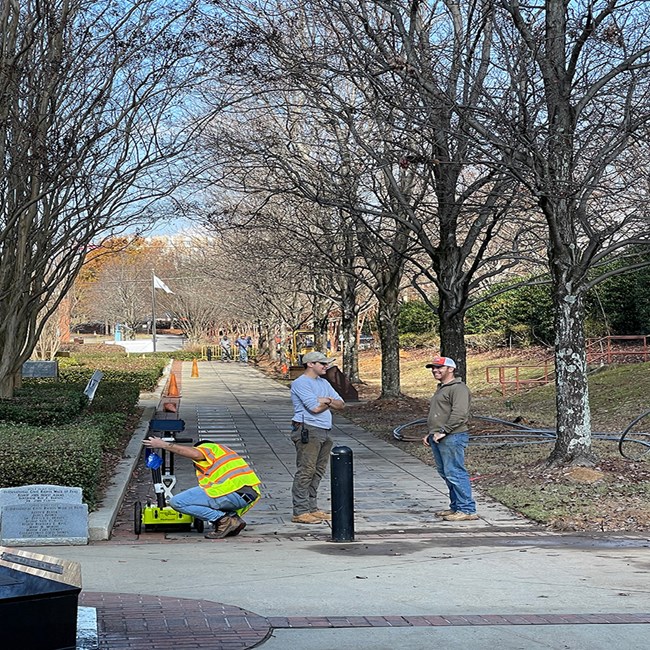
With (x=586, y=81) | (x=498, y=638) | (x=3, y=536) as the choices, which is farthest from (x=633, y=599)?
(x=586, y=81)

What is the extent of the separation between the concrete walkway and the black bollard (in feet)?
0.52

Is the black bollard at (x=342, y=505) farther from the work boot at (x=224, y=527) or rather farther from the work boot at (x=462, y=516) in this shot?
the work boot at (x=462, y=516)

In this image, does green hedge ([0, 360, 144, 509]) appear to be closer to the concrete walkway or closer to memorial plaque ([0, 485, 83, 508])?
memorial plaque ([0, 485, 83, 508])

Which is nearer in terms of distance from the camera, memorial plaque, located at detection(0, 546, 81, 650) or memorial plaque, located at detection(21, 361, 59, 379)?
memorial plaque, located at detection(0, 546, 81, 650)

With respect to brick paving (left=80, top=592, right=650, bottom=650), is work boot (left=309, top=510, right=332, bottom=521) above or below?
below

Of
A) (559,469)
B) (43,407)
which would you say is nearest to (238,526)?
(559,469)

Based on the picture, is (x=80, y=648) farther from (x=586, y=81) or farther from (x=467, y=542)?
(x=586, y=81)

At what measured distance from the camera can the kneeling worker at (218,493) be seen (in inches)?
393

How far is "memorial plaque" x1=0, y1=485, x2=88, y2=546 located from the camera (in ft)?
31.6

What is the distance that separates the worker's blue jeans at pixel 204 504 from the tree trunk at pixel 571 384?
16.1 ft

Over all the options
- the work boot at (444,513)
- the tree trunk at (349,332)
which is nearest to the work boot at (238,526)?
the work boot at (444,513)

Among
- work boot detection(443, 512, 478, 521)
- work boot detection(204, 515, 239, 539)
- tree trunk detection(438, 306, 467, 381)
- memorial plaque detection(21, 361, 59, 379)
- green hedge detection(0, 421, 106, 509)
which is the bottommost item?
work boot detection(443, 512, 478, 521)

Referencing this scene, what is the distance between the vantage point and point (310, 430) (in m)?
11.1

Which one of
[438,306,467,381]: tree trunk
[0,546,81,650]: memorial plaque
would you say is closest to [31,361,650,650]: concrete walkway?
[0,546,81,650]: memorial plaque
